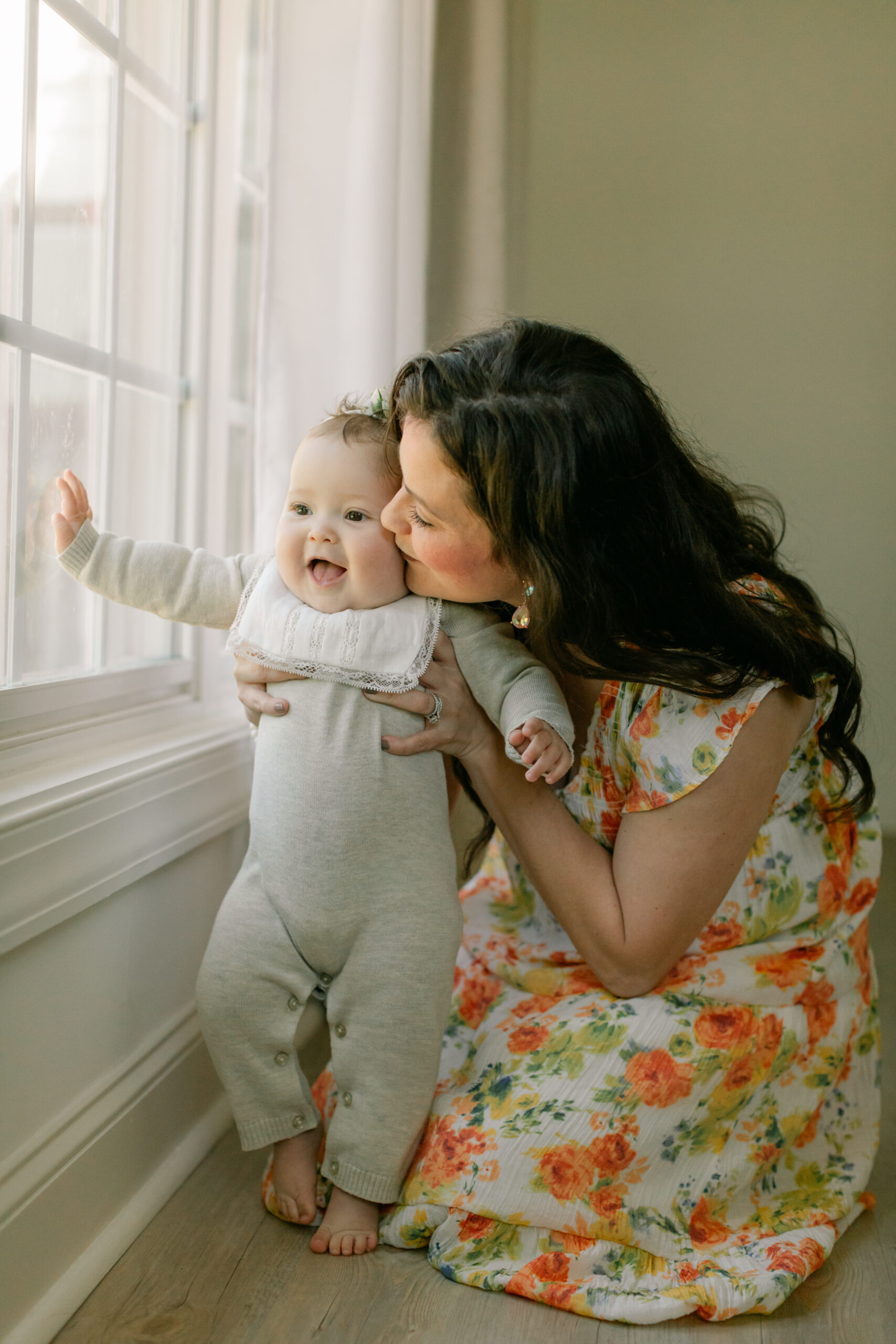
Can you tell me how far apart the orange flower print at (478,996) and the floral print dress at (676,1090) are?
1 cm

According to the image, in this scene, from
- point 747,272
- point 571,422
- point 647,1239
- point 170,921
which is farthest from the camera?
point 747,272

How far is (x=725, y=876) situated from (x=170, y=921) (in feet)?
2.30

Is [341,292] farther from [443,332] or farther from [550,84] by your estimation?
[550,84]

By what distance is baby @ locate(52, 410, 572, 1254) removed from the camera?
1162 mm

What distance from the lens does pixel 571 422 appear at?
1.07 m

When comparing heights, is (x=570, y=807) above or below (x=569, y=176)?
below

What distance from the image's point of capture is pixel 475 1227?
1.19 m

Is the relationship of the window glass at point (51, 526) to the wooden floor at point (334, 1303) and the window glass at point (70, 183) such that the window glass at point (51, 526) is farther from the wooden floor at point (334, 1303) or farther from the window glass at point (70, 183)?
the wooden floor at point (334, 1303)

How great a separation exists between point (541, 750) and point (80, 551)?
0.55 m

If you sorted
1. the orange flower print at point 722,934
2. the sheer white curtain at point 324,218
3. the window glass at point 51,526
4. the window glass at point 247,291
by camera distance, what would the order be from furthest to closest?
the window glass at point 247,291, the sheer white curtain at point 324,218, the orange flower print at point 722,934, the window glass at point 51,526

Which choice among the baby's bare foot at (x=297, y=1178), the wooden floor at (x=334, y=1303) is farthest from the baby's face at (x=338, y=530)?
the wooden floor at (x=334, y=1303)

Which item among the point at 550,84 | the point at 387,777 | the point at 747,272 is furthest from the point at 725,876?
the point at 550,84

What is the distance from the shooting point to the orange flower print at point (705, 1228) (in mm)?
1211

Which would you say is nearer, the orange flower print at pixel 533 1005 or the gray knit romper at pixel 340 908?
the gray knit romper at pixel 340 908
